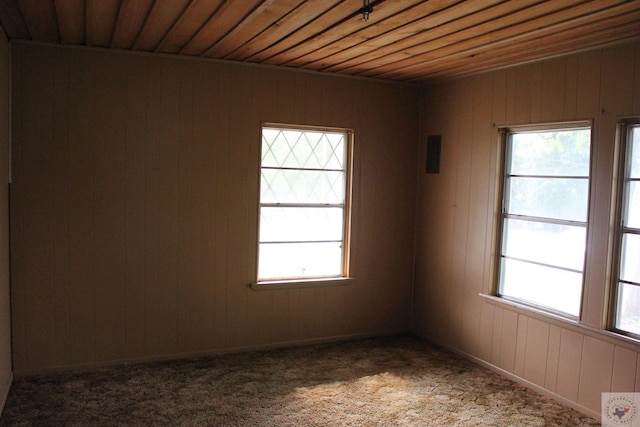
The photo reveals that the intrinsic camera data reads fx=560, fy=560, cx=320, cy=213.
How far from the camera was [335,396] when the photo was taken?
12.6ft

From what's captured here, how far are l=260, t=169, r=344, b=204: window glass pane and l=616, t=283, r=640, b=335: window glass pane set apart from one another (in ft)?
7.72

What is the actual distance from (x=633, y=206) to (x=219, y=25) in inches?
108

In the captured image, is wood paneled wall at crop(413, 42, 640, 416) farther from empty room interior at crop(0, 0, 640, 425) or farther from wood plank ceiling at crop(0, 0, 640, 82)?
wood plank ceiling at crop(0, 0, 640, 82)

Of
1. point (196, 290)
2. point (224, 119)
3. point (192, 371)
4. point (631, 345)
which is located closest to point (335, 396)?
point (192, 371)

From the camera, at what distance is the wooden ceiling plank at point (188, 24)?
2957 millimetres

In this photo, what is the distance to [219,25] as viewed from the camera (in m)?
3.35

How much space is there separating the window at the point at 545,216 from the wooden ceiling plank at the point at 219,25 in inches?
90.0

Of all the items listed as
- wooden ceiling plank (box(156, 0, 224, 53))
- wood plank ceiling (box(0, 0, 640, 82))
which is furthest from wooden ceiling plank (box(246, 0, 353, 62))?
wooden ceiling plank (box(156, 0, 224, 53))

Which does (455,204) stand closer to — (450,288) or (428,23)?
(450,288)

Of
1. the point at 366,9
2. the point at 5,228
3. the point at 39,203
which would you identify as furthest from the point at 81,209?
the point at 366,9

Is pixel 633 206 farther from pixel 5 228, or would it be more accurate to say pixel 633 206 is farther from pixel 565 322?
pixel 5 228

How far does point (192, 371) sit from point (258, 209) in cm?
137

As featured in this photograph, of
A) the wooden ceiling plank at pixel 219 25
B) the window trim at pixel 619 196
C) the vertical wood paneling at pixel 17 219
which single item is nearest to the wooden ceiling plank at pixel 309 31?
the wooden ceiling plank at pixel 219 25

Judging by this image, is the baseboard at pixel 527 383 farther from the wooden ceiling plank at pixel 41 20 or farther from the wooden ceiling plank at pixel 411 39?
the wooden ceiling plank at pixel 41 20
